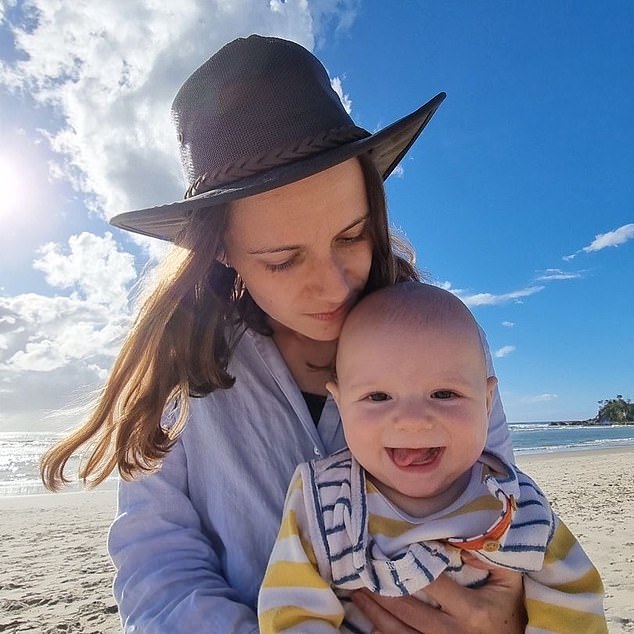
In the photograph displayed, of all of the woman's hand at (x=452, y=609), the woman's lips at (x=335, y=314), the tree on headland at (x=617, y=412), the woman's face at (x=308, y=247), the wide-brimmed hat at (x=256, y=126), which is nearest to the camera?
the woman's hand at (x=452, y=609)

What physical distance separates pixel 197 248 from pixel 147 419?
597 millimetres

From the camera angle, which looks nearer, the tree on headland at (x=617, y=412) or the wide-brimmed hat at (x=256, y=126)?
the wide-brimmed hat at (x=256, y=126)

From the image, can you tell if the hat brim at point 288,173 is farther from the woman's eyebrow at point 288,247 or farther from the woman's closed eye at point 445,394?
the woman's closed eye at point 445,394

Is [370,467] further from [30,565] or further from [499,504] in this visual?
[30,565]

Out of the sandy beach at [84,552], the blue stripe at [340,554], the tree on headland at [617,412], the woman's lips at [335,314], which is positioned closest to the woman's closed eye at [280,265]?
the woman's lips at [335,314]

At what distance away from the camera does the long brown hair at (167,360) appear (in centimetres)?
217

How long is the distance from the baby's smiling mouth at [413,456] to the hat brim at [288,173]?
788mm

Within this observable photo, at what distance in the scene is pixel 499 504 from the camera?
174 centimetres

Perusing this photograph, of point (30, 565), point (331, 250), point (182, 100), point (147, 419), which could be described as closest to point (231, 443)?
point (147, 419)

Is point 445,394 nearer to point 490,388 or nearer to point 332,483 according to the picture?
point 490,388

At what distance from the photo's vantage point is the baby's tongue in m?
1.74

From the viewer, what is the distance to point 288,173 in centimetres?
177

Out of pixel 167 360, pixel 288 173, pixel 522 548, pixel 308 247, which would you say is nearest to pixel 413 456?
pixel 522 548

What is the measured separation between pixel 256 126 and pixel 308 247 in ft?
1.26
